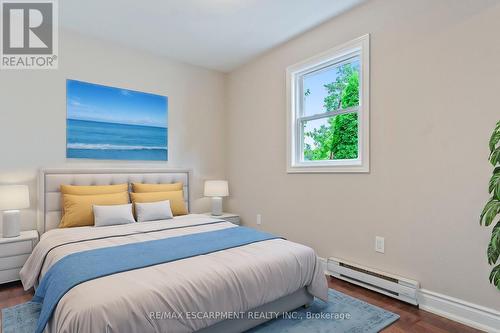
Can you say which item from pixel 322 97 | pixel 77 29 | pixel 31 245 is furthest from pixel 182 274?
pixel 77 29

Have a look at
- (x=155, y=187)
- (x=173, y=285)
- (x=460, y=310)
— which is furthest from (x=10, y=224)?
(x=460, y=310)

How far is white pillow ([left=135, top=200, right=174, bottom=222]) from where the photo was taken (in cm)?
313

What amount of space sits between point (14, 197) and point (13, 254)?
→ 53 centimetres

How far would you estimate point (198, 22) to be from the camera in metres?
3.02

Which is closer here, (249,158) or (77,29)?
(77,29)

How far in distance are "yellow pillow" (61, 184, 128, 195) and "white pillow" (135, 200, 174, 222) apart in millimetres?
295

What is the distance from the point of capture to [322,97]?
3.24 m

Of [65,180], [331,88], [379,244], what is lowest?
[379,244]

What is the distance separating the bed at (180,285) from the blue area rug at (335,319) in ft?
0.26

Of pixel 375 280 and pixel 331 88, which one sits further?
pixel 331 88

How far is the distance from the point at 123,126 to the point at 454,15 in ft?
11.7

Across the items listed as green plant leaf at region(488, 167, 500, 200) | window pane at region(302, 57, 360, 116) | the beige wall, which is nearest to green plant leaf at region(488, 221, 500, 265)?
green plant leaf at region(488, 167, 500, 200)

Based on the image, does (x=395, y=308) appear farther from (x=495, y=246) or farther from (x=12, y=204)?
(x=12, y=204)

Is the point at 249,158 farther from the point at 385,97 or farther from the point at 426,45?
the point at 426,45
